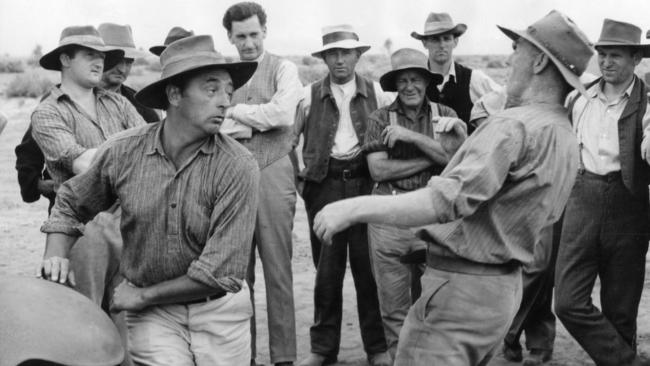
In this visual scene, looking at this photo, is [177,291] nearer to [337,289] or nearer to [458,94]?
[337,289]

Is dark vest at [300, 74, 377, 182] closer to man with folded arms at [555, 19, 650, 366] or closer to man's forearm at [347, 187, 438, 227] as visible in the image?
man with folded arms at [555, 19, 650, 366]

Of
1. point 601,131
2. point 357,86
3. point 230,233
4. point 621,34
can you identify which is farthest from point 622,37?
point 230,233

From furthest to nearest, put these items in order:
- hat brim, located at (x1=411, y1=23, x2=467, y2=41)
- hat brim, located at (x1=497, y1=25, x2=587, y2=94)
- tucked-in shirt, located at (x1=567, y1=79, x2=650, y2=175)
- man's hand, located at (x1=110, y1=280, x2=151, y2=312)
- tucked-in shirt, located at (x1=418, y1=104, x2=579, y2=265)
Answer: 1. hat brim, located at (x1=411, y1=23, x2=467, y2=41)
2. tucked-in shirt, located at (x1=567, y1=79, x2=650, y2=175)
3. man's hand, located at (x1=110, y1=280, x2=151, y2=312)
4. hat brim, located at (x1=497, y1=25, x2=587, y2=94)
5. tucked-in shirt, located at (x1=418, y1=104, x2=579, y2=265)

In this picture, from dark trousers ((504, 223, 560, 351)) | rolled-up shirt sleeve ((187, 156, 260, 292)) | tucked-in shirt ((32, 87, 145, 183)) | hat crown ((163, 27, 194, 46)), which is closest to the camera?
rolled-up shirt sleeve ((187, 156, 260, 292))

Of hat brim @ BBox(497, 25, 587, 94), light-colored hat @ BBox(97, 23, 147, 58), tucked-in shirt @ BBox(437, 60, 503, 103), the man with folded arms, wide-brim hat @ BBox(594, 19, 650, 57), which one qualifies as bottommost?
the man with folded arms

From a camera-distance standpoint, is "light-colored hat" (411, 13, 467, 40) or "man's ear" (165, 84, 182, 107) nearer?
"man's ear" (165, 84, 182, 107)

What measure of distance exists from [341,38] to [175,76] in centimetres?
310

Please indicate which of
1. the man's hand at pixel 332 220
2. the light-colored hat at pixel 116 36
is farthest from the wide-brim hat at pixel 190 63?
the light-colored hat at pixel 116 36

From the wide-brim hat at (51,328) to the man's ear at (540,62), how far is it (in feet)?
6.59

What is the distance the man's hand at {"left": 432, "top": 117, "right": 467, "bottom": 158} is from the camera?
5.76m

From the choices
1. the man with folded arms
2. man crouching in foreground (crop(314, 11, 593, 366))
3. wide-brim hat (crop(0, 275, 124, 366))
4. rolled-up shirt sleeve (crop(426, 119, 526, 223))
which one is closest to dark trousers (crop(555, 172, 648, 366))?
the man with folded arms

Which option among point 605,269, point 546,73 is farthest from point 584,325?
point 546,73

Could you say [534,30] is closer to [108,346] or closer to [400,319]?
[108,346]

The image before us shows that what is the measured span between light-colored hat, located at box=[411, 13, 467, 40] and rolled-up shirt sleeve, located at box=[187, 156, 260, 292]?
3.63 metres
